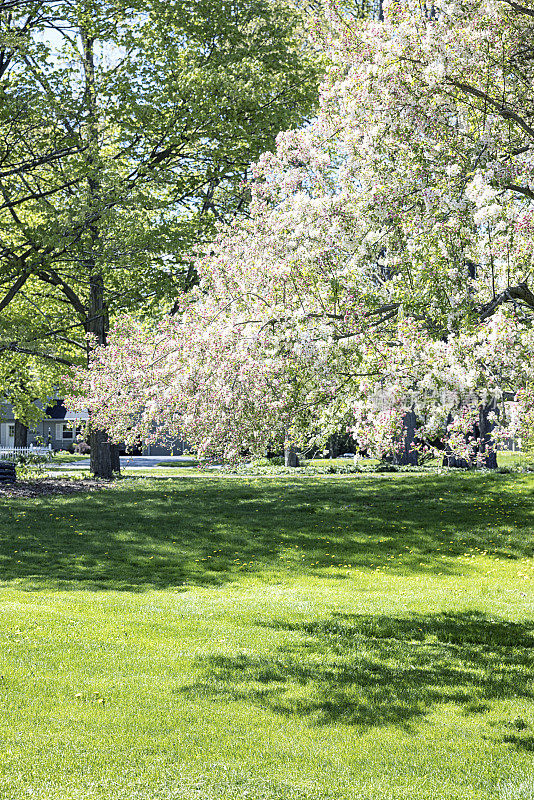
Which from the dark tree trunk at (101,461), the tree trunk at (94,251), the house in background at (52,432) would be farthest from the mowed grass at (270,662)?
the house in background at (52,432)

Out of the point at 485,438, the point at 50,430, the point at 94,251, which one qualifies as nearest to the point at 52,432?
the point at 50,430

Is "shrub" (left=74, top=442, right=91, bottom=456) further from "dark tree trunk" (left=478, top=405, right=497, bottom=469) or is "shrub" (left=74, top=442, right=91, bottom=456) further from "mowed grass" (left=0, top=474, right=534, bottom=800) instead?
"mowed grass" (left=0, top=474, right=534, bottom=800)

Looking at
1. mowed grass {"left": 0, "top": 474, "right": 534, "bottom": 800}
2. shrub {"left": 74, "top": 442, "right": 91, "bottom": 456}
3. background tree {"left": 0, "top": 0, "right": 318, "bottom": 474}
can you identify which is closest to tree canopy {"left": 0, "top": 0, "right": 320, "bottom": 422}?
background tree {"left": 0, "top": 0, "right": 318, "bottom": 474}

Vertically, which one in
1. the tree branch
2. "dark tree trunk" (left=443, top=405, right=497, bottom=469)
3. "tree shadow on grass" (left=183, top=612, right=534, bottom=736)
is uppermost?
the tree branch

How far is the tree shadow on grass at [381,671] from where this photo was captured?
6.91 meters

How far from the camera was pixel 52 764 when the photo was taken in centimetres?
570

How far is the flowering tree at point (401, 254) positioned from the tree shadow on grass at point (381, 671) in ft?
7.57

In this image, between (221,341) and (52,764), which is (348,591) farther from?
(52,764)

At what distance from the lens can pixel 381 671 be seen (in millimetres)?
7859

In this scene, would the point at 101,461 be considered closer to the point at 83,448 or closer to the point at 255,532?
the point at 255,532

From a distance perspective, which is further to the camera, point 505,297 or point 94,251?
point 94,251

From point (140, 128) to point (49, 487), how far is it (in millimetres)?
11541

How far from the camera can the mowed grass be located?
18.4 feet

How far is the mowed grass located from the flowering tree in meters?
2.52
